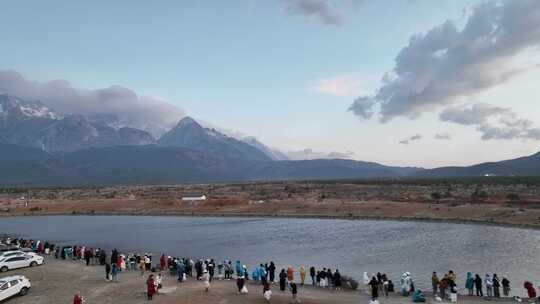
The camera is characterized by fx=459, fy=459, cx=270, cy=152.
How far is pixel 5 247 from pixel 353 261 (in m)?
44.6

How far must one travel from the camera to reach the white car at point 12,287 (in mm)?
35969

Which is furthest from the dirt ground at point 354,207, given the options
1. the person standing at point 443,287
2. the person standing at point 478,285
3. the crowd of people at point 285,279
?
the person standing at point 443,287

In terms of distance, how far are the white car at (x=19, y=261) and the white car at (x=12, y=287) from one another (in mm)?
11666

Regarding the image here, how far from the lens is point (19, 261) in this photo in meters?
49.3

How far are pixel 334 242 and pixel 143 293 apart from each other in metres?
33.1

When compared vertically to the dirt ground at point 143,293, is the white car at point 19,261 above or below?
above

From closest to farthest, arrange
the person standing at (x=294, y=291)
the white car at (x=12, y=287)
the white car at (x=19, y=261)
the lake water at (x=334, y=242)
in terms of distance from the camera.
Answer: the person standing at (x=294, y=291) → the white car at (x=12, y=287) → the lake water at (x=334, y=242) → the white car at (x=19, y=261)

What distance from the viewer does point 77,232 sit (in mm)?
86125

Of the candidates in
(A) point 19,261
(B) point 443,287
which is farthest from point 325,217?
(B) point 443,287

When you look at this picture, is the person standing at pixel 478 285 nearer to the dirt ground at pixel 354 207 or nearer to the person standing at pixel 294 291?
the person standing at pixel 294 291

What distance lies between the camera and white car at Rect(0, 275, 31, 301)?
35969mm

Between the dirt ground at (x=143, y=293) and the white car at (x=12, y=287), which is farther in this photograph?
the white car at (x=12, y=287)

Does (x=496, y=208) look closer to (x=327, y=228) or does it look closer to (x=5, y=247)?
(x=327, y=228)

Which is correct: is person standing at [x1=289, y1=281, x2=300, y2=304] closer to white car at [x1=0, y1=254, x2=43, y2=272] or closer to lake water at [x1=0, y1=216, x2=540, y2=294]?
lake water at [x1=0, y1=216, x2=540, y2=294]
